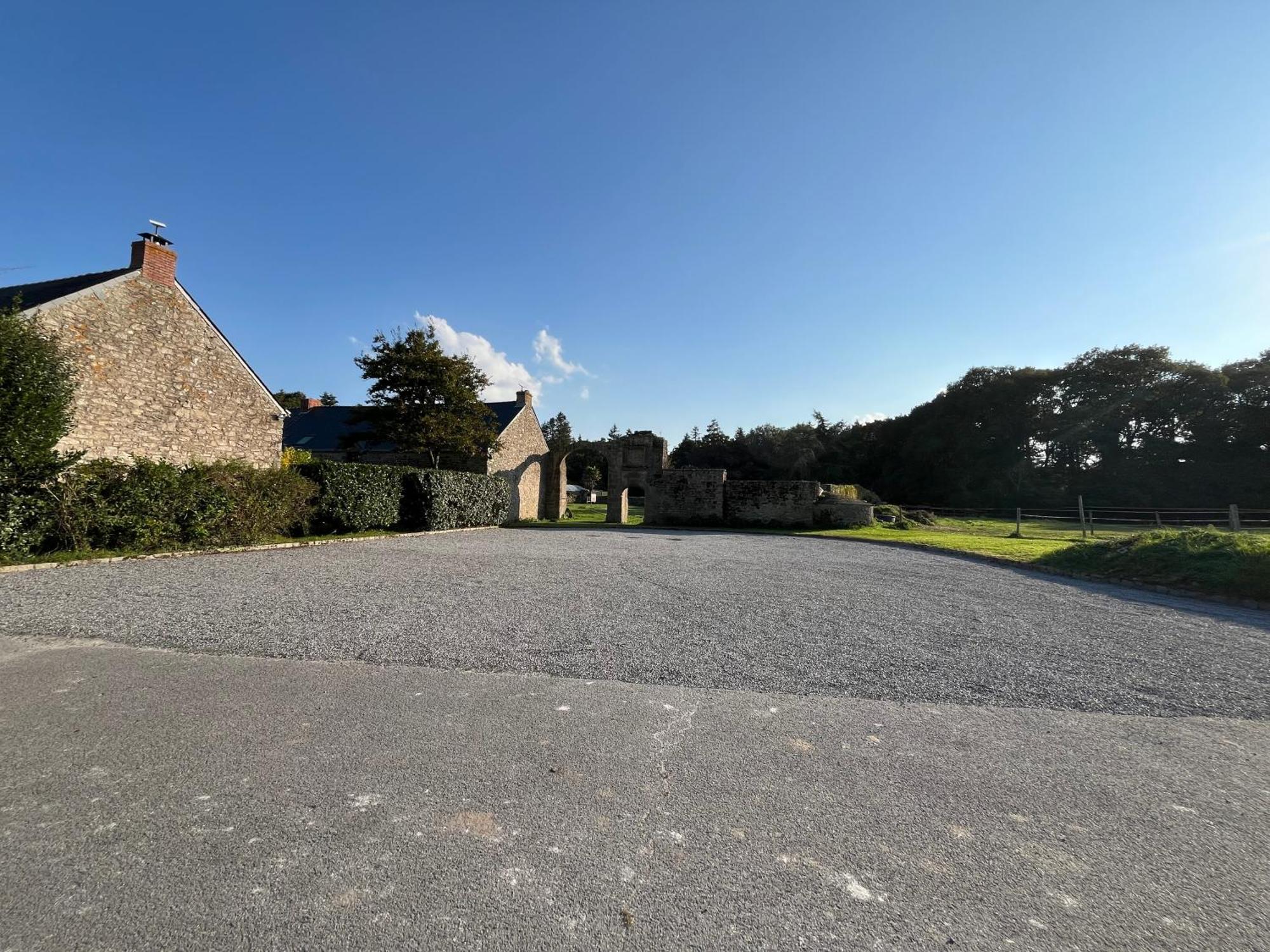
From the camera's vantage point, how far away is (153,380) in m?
14.1

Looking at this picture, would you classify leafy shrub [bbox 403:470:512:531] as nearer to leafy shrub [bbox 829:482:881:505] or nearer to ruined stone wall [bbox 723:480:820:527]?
ruined stone wall [bbox 723:480:820:527]

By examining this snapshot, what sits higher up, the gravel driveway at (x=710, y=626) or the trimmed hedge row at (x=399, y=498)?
the trimmed hedge row at (x=399, y=498)

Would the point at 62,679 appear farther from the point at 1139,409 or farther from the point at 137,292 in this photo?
the point at 1139,409

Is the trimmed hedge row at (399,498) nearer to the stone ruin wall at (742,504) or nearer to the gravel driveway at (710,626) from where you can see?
the gravel driveway at (710,626)

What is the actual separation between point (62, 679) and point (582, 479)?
52854 mm

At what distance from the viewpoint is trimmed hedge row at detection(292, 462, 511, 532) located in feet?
46.5

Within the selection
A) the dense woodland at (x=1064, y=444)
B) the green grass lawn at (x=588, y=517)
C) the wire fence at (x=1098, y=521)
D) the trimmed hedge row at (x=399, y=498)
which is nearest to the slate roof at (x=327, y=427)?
the green grass lawn at (x=588, y=517)

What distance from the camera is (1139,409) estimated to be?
42.1m

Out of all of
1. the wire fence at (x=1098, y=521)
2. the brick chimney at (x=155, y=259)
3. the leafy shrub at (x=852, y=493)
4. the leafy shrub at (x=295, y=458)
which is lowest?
the wire fence at (x=1098, y=521)

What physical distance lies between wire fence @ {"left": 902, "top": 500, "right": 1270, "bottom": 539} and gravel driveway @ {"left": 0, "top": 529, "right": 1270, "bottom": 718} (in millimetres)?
13860

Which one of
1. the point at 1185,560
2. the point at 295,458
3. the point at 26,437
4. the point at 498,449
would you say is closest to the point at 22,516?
the point at 26,437

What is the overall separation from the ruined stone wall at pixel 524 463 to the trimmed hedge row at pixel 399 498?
145 inches

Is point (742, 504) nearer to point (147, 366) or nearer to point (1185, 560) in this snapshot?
point (1185, 560)

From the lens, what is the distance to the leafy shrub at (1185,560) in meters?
7.81
